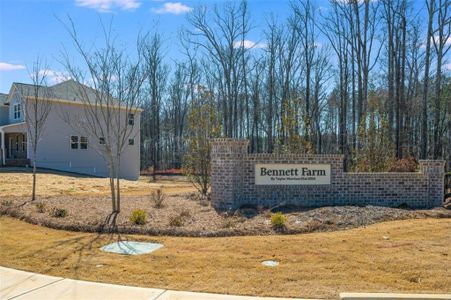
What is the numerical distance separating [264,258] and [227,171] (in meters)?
5.02

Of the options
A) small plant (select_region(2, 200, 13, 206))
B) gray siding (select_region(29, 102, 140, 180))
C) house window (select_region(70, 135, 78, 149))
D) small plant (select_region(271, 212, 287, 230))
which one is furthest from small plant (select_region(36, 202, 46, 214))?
house window (select_region(70, 135, 78, 149))

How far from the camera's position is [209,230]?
8719 mm

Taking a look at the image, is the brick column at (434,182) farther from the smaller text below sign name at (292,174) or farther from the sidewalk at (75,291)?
the sidewalk at (75,291)

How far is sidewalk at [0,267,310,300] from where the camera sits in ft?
16.1

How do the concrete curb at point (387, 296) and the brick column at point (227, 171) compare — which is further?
the brick column at point (227, 171)

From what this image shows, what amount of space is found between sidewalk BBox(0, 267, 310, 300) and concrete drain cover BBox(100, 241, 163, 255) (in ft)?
5.32

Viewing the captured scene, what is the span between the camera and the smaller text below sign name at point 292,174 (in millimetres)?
11672

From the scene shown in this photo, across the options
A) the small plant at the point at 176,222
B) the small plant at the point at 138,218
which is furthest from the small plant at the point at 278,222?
the small plant at the point at 138,218

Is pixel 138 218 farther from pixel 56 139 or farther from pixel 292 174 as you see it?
pixel 56 139

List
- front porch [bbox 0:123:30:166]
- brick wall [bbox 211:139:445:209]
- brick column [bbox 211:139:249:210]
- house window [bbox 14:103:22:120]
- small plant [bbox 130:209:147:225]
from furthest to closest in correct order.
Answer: house window [bbox 14:103:22:120] → front porch [bbox 0:123:30:166] → brick wall [bbox 211:139:445:209] → brick column [bbox 211:139:249:210] → small plant [bbox 130:209:147:225]

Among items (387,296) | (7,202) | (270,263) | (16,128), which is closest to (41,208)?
(7,202)

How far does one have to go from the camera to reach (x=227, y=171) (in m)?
11.5

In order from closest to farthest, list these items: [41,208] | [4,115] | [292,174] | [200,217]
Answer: [200,217]
[41,208]
[292,174]
[4,115]

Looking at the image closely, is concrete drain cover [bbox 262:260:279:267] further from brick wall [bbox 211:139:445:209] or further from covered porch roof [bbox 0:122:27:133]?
covered porch roof [bbox 0:122:27:133]
